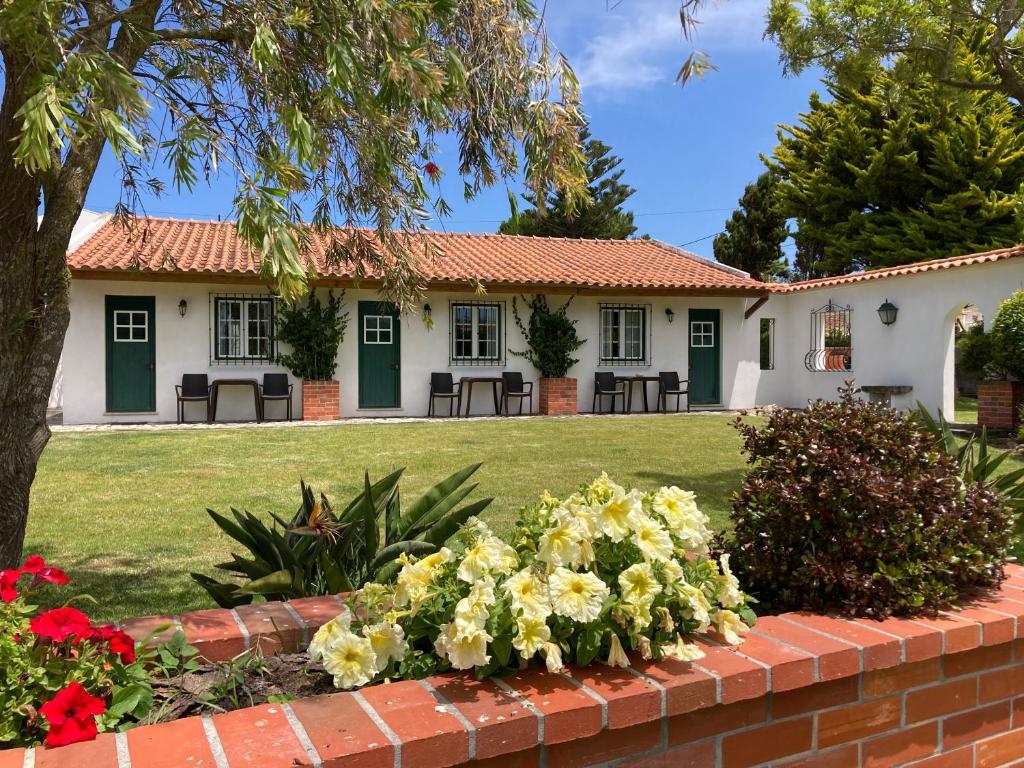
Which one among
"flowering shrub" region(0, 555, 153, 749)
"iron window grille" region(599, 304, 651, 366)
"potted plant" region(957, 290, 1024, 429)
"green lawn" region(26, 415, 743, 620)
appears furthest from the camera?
"iron window grille" region(599, 304, 651, 366)

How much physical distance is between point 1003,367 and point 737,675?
12.7m

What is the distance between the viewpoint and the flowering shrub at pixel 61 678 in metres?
1.27

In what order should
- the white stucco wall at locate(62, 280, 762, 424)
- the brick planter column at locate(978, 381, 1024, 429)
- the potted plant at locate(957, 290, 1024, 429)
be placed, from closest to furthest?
1. the potted plant at locate(957, 290, 1024, 429)
2. the brick planter column at locate(978, 381, 1024, 429)
3. the white stucco wall at locate(62, 280, 762, 424)

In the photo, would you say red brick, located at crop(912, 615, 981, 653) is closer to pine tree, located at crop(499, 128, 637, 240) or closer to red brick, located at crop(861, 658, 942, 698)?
red brick, located at crop(861, 658, 942, 698)

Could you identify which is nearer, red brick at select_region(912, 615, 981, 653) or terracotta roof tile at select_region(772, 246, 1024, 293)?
red brick at select_region(912, 615, 981, 653)

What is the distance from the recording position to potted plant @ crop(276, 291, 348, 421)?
46.3 ft

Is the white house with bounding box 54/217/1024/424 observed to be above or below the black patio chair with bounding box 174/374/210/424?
above

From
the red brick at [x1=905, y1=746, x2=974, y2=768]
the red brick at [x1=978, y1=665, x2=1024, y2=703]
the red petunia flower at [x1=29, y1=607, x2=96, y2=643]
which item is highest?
the red petunia flower at [x1=29, y1=607, x2=96, y2=643]

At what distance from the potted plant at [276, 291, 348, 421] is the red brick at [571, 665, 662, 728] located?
13195mm

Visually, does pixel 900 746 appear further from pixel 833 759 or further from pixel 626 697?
pixel 626 697

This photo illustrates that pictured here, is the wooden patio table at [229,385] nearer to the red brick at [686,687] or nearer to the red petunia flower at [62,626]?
the red petunia flower at [62,626]

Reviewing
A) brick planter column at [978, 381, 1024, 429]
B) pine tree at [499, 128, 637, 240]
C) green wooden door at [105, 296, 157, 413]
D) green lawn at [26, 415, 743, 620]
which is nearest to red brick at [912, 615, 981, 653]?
green lawn at [26, 415, 743, 620]

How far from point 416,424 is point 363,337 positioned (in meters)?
3.03

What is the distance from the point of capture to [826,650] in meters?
1.60
